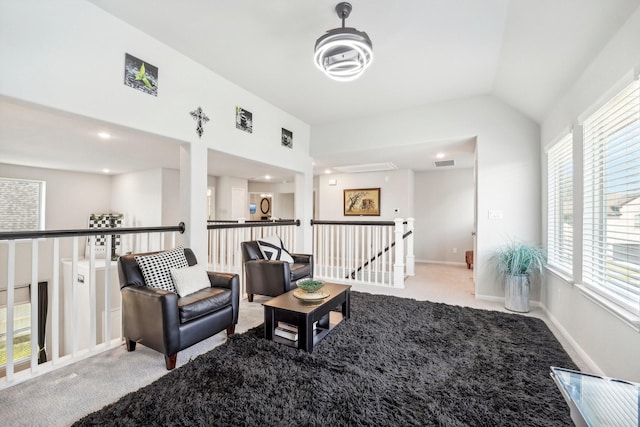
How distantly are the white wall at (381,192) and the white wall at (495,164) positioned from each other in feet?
8.45

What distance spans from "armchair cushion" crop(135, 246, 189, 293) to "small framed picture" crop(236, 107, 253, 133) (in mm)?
1903

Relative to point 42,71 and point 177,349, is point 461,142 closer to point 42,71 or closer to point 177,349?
point 177,349

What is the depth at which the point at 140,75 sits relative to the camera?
2539 mm

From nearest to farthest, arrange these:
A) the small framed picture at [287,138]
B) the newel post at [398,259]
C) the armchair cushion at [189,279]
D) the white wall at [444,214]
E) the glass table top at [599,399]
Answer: the glass table top at [599,399]
the armchair cushion at [189,279]
the newel post at [398,259]
the small framed picture at [287,138]
the white wall at [444,214]

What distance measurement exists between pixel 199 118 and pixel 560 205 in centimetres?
404

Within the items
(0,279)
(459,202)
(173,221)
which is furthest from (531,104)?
(0,279)

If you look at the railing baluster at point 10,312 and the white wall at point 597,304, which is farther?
the railing baluster at point 10,312

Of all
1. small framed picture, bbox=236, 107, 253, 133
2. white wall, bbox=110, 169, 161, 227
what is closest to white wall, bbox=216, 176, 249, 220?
white wall, bbox=110, 169, 161, 227

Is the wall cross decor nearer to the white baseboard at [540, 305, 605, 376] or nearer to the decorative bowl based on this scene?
the decorative bowl

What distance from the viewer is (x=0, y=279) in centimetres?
506

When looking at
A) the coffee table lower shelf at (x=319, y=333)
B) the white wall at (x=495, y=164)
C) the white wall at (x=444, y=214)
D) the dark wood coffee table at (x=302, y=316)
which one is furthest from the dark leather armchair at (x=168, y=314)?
the white wall at (x=444, y=214)

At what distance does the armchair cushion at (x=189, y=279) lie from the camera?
2.37 meters

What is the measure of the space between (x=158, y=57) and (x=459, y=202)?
6659 millimetres

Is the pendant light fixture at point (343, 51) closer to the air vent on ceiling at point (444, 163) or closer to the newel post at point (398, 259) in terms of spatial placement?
the newel post at point (398, 259)
